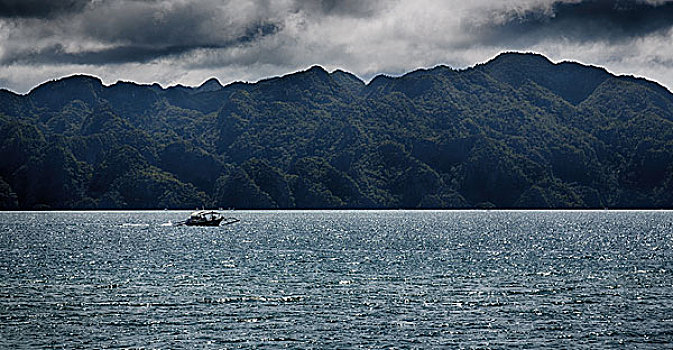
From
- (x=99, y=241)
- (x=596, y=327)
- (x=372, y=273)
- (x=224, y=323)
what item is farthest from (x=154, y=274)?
(x=99, y=241)

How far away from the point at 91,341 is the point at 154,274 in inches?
1796

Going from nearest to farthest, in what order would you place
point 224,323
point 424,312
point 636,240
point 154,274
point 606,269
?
point 224,323 → point 424,312 → point 154,274 → point 606,269 → point 636,240

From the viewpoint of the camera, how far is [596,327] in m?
62.2

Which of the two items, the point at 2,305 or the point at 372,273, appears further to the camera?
the point at 372,273

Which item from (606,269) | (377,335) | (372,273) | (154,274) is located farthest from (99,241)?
(377,335)

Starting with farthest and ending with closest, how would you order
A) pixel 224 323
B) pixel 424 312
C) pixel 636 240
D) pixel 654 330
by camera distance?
pixel 636 240 → pixel 424 312 → pixel 224 323 → pixel 654 330

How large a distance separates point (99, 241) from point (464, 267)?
103837 millimetres

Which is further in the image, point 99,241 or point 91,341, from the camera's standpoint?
point 99,241

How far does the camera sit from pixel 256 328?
6194 cm

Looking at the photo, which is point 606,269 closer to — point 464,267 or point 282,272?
point 464,267

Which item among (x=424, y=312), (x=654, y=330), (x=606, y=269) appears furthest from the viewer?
(x=606, y=269)

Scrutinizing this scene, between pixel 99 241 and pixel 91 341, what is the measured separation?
131 m

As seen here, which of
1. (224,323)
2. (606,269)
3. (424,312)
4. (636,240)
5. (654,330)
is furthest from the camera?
(636,240)

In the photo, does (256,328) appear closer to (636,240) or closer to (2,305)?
(2,305)
